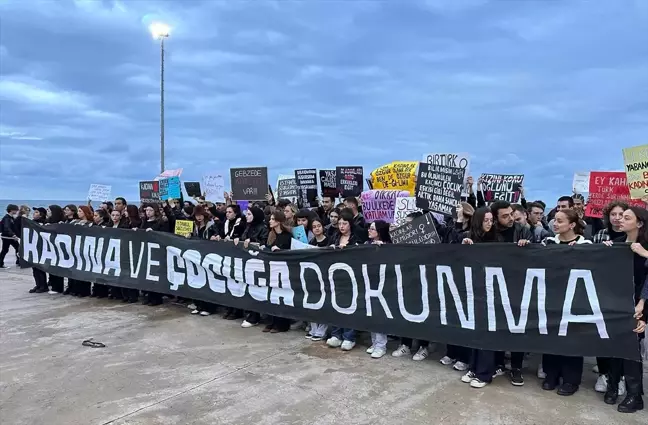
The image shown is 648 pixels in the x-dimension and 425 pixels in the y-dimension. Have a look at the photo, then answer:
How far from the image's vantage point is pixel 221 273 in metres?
7.01

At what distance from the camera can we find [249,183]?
915 centimetres

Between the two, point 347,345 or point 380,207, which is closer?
point 347,345

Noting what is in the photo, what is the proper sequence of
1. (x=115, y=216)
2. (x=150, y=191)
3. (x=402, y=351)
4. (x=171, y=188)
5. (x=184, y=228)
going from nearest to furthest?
(x=402, y=351) → (x=184, y=228) → (x=115, y=216) → (x=171, y=188) → (x=150, y=191)

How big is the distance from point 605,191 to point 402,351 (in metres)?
3.90

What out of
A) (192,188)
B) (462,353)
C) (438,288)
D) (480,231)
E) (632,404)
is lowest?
(632,404)

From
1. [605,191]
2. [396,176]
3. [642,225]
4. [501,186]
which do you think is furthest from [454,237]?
[501,186]

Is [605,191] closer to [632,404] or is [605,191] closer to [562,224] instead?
[562,224]

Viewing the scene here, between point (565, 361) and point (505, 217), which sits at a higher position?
point (505, 217)

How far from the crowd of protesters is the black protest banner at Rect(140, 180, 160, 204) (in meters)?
1.84

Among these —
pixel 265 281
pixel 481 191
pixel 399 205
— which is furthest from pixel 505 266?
pixel 481 191

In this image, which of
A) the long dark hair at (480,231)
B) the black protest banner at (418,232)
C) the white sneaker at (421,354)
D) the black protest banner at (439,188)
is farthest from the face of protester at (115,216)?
the long dark hair at (480,231)

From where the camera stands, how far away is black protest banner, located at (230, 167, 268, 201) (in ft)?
29.6

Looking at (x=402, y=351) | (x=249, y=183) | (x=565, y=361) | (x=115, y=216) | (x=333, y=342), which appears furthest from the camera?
(x=249, y=183)

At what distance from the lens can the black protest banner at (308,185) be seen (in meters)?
10.5
